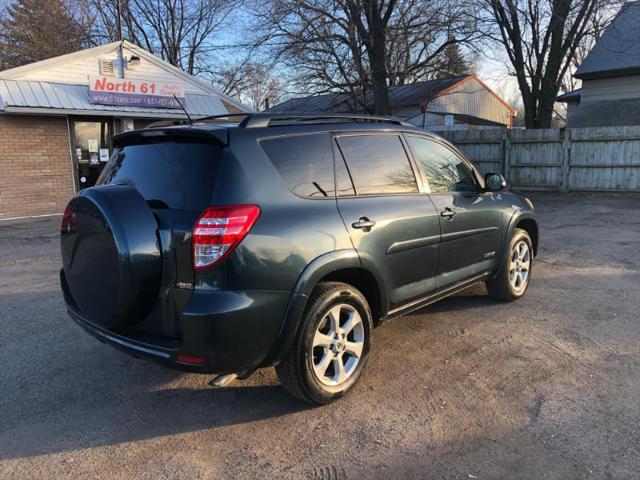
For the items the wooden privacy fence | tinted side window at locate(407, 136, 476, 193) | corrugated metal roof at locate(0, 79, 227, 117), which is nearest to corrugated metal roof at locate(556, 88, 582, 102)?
the wooden privacy fence

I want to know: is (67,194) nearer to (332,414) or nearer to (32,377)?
(32,377)

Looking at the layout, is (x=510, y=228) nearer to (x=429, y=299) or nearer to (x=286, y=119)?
(x=429, y=299)

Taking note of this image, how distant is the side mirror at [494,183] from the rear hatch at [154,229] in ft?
9.54

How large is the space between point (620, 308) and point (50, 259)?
7965mm

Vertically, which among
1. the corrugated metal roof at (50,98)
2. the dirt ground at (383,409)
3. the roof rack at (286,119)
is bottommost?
the dirt ground at (383,409)

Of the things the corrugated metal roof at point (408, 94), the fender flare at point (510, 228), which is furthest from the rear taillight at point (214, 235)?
the corrugated metal roof at point (408, 94)

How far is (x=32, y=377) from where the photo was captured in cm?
381

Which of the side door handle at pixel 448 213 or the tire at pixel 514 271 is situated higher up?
the side door handle at pixel 448 213

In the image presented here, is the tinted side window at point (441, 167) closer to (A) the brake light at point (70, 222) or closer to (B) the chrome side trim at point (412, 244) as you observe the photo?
(B) the chrome side trim at point (412, 244)

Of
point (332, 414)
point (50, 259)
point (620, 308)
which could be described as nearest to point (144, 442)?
point (332, 414)

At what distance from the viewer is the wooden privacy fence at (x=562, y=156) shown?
1405cm

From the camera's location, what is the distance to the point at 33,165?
13.1 m

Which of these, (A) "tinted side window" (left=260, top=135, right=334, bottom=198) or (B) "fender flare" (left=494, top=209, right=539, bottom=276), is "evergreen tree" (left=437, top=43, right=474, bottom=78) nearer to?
(B) "fender flare" (left=494, top=209, right=539, bottom=276)

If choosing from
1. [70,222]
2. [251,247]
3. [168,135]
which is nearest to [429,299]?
[251,247]
